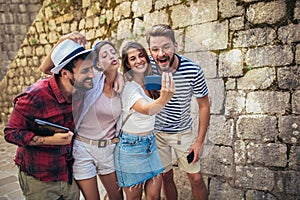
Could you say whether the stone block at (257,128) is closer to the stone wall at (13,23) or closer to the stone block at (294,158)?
the stone block at (294,158)

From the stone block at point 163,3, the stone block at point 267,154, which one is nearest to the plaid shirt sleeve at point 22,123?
the stone block at point 163,3

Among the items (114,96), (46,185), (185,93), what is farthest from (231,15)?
(46,185)

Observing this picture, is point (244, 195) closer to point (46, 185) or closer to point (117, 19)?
point (46, 185)

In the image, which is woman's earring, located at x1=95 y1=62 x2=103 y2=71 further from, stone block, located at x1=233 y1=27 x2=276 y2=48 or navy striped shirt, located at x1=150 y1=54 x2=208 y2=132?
stone block, located at x1=233 y1=27 x2=276 y2=48

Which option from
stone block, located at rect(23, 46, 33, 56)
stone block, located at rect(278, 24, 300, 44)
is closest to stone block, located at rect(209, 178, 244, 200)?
stone block, located at rect(278, 24, 300, 44)

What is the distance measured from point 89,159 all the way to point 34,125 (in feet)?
1.32

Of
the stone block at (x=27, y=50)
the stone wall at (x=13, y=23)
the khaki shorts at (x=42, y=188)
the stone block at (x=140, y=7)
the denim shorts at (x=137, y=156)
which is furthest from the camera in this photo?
the stone wall at (x=13, y=23)

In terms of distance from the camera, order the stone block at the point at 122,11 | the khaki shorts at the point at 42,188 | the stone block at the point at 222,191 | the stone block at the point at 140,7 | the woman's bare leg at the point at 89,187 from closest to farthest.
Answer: the khaki shorts at the point at 42,188 → the woman's bare leg at the point at 89,187 → the stone block at the point at 222,191 → the stone block at the point at 140,7 → the stone block at the point at 122,11

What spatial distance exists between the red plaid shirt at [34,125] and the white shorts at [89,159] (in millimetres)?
64

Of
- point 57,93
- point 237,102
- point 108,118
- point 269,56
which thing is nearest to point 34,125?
point 57,93

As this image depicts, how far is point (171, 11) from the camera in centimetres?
258

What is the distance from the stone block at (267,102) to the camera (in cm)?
218

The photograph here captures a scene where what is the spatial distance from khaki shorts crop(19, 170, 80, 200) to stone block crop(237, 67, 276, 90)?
1.67 meters

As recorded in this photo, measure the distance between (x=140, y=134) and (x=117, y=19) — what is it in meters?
2.28
